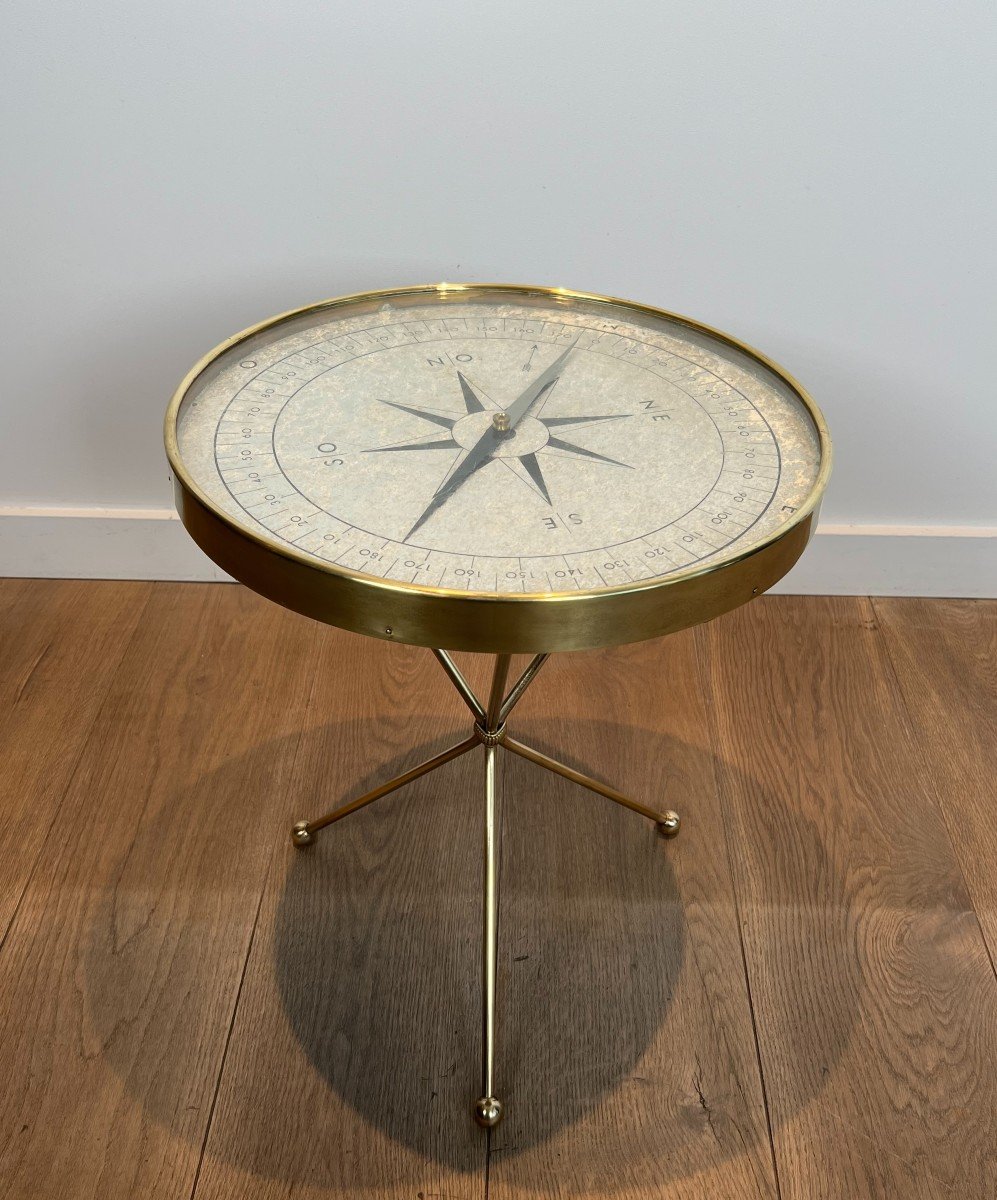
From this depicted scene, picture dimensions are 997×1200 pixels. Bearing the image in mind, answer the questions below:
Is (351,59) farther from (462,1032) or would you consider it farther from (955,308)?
(462,1032)

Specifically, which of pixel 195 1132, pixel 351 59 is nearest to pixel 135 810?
pixel 195 1132

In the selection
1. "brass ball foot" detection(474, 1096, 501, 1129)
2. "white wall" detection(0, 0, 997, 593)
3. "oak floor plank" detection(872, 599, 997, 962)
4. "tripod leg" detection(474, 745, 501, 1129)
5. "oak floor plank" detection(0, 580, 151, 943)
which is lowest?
"oak floor plank" detection(0, 580, 151, 943)

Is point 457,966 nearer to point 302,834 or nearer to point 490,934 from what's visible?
point 490,934

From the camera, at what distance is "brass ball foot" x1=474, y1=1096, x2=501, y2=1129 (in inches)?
A: 54.3

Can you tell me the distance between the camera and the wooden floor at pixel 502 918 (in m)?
1.37

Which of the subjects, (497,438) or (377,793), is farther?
(377,793)

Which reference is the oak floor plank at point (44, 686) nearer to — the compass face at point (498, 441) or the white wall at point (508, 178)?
the white wall at point (508, 178)

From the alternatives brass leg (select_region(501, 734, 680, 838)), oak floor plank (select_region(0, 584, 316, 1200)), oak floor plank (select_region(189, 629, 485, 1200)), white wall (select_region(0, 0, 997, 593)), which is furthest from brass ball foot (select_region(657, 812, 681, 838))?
white wall (select_region(0, 0, 997, 593))

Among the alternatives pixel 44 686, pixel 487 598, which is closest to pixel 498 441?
pixel 487 598

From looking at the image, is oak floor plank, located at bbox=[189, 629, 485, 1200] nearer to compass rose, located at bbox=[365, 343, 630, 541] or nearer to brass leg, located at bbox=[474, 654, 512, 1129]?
brass leg, located at bbox=[474, 654, 512, 1129]

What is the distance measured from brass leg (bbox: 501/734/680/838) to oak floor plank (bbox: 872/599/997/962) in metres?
0.41

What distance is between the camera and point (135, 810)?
178 cm

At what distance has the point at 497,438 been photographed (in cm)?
129

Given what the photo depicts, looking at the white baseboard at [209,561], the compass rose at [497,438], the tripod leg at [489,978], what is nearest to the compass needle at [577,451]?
the compass rose at [497,438]
